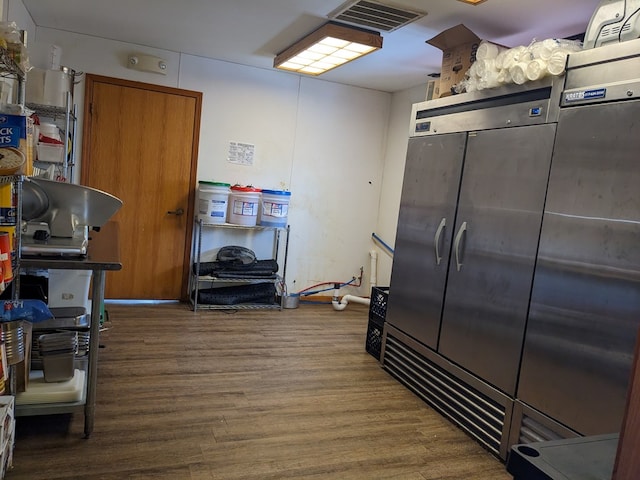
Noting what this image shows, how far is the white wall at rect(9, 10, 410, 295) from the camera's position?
4.89m

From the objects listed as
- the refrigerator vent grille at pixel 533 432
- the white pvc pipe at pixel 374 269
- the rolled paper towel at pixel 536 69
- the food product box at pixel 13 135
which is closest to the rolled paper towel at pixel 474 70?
the rolled paper towel at pixel 536 69

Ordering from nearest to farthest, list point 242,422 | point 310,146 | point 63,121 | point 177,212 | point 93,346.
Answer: point 93,346 → point 242,422 → point 63,121 → point 177,212 → point 310,146

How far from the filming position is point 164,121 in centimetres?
474

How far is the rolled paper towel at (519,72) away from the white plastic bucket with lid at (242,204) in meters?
2.85

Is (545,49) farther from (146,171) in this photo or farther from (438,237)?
(146,171)

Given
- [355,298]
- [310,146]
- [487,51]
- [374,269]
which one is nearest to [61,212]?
[487,51]

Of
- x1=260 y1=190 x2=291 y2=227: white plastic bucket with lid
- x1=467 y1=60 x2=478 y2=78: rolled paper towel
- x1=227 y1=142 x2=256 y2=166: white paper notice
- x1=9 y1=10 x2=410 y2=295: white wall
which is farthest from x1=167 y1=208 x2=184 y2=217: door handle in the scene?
x1=467 y1=60 x2=478 y2=78: rolled paper towel

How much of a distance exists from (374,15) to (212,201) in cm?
236

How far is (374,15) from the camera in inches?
121

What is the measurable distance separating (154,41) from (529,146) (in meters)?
3.49

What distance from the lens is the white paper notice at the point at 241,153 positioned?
5023mm

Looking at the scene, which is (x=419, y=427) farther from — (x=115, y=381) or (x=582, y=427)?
(x=115, y=381)

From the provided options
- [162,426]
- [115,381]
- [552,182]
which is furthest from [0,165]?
[552,182]

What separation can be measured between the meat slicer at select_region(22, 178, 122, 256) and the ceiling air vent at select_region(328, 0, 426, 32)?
189 cm
